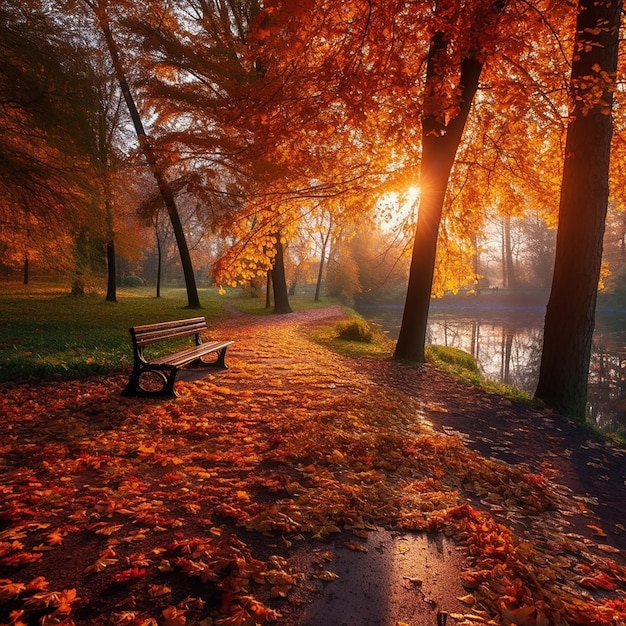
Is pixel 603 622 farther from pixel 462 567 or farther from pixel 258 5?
pixel 258 5

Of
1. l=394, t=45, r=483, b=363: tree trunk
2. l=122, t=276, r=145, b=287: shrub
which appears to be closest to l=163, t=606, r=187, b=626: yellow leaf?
l=394, t=45, r=483, b=363: tree trunk

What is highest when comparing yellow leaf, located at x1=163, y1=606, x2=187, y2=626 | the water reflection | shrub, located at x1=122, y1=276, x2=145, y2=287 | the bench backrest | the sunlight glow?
the sunlight glow

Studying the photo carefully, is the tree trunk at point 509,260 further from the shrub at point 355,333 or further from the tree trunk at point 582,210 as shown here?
the tree trunk at point 582,210

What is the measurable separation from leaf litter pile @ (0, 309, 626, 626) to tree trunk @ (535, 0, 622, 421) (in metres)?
2.94

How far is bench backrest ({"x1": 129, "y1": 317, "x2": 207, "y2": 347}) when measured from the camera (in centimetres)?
556

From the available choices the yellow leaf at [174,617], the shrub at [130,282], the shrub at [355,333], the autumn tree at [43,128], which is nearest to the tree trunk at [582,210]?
the shrub at [355,333]

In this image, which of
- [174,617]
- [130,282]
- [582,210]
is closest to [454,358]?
[582,210]

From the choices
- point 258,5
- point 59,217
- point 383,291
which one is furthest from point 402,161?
point 383,291

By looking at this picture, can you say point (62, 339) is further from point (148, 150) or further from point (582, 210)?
point (582, 210)

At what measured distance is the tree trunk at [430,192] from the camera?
311 inches

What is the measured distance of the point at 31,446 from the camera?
12.9ft

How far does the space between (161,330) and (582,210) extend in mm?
7025

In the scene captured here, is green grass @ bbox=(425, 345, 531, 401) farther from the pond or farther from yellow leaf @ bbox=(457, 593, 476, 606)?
yellow leaf @ bbox=(457, 593, 476, 606)

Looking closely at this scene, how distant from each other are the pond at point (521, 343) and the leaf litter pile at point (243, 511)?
767 centimetres
